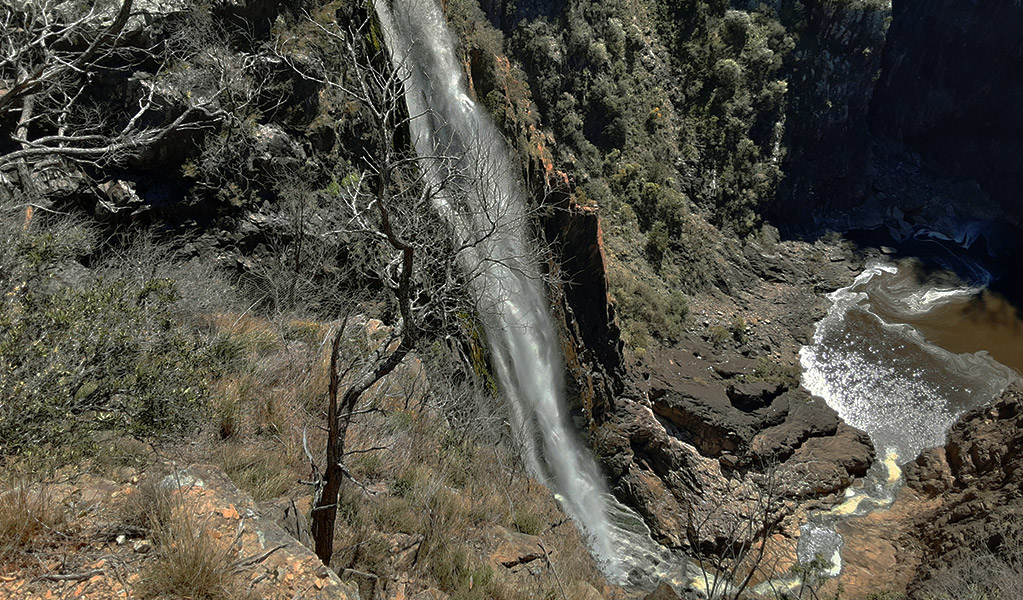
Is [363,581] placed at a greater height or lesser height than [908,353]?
greater

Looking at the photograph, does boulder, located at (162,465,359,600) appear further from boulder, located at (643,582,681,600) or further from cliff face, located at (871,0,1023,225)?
cliff face, located at (871,0,1023,225)

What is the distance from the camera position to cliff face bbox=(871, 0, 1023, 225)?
1005 inches

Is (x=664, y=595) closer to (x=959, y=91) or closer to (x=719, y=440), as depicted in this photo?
(x=719, y=440)

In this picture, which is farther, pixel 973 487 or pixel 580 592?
pixel 973 487

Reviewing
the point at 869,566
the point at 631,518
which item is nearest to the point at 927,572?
the point at 869,566

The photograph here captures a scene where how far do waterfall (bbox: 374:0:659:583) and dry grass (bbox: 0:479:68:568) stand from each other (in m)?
8.31

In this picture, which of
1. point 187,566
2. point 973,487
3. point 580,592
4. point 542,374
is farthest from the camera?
point 973,487

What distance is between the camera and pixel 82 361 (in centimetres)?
409

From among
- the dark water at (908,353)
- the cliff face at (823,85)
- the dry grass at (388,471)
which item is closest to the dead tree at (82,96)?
the dry grass at (388,471)

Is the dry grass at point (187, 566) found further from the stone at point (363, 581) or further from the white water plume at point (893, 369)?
the white water plume at point (893, 369)

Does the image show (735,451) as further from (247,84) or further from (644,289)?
(247,84)

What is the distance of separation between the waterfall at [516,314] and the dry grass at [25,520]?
831 cm

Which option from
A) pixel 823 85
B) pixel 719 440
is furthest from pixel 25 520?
pixel 823 85

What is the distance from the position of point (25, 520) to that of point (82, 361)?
1731 millimetres
